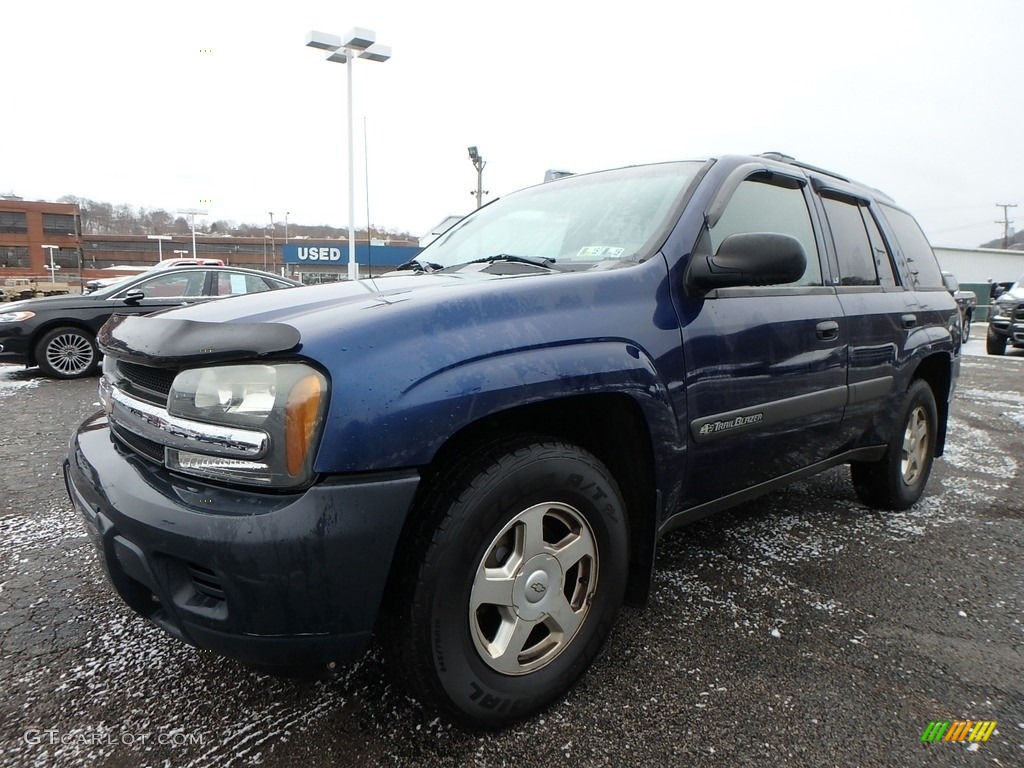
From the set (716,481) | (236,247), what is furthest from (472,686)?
(236,247)

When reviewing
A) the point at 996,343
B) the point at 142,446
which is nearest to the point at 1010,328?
the point at 996,343

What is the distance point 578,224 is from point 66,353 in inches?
296

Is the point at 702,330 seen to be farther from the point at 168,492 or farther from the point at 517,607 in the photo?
the point at 168,492

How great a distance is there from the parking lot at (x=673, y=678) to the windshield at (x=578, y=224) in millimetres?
1330

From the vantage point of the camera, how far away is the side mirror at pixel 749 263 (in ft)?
6.20

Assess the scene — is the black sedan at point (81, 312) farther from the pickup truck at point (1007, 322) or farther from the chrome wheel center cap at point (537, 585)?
the pickup truck at point (1007, 322)

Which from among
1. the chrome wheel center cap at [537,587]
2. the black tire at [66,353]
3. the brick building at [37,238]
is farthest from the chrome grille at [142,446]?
the brick building at [37,238]

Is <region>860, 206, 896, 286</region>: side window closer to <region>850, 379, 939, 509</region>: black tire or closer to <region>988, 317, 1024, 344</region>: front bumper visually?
<region>850, 379, 939, 509</region>: black tire

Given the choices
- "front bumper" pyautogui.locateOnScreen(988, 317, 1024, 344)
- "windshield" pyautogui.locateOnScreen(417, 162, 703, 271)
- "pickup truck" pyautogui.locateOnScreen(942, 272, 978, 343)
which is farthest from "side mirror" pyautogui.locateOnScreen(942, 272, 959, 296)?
"front bumper" pyautogui.locateOnScreen(988, 317, 1024, 344)

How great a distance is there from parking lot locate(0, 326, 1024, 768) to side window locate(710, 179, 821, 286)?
4.19 ft

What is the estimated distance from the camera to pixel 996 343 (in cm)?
1266

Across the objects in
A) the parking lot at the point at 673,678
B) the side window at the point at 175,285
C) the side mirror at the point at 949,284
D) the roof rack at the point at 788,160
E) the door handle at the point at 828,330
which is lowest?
the parking lot at the point at 673,678

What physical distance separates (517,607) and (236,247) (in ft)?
311

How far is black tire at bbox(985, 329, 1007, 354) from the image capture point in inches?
493
